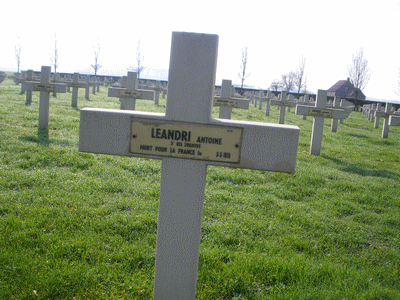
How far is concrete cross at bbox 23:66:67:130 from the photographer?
29.5ft

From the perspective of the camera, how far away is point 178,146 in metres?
2.28

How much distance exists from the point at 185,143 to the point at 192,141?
49 mm

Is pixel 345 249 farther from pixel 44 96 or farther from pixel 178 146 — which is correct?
pixel 44 96

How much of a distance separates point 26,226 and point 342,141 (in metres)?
11.5

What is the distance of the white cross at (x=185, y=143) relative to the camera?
221cm

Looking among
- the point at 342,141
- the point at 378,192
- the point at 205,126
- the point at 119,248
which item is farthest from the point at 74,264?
the point at 342,141

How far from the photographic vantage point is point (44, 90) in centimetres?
932

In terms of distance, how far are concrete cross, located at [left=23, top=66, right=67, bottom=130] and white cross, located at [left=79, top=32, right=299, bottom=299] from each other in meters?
7.39

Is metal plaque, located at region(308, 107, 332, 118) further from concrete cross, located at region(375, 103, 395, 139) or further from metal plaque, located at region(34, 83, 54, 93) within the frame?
metal plaque, located at region(34, 83, 54, 93)

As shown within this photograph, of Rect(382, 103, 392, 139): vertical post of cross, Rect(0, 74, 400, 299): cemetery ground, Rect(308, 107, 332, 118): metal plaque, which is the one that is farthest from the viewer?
Rect(382, 103, 392, 139): vertical post of cross

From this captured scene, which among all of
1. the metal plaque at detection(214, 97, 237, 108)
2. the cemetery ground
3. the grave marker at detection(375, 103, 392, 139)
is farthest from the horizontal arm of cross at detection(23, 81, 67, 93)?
the grave marker at detection(375, 103, 392, 139)

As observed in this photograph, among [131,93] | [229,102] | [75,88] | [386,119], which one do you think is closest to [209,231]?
[229,102]

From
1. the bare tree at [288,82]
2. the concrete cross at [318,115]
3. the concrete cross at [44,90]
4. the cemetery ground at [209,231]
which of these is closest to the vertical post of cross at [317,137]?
the concrete cross at [318,115]

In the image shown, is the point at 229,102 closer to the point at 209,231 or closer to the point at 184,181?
the point at 209,231
